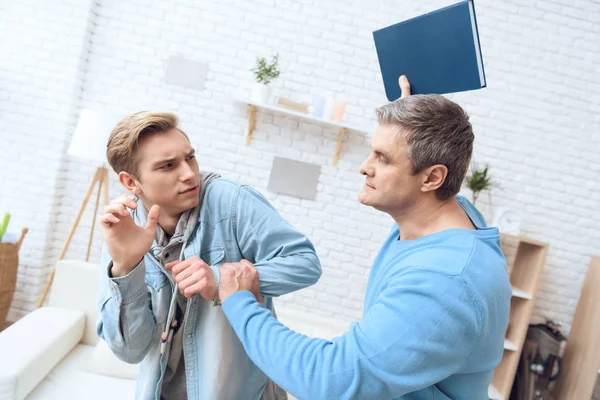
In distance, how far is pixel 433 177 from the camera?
1.02 m

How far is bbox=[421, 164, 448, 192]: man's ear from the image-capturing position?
1004mm

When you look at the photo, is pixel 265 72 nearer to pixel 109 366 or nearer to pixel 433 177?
pixel 109 366

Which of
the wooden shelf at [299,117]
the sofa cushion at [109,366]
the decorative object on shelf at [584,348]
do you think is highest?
the wooden shelf at [299,117]

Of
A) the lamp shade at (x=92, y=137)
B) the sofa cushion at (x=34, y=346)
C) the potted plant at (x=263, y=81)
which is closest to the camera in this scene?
the sofa cushion at (x=34, y=346)

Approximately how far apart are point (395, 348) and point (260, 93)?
274 cm

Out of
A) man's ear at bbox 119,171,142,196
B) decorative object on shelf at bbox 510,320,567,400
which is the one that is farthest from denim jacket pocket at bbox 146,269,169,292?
decorative object on shelf at bbox 510,320,567,400

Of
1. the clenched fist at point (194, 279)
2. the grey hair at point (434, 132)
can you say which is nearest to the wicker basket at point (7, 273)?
the clenched fist at point (194, 279)

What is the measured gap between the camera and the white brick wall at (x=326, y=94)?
11.1 ft

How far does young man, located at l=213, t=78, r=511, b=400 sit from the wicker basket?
2674 mm

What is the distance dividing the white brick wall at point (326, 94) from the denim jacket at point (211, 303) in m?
2.29

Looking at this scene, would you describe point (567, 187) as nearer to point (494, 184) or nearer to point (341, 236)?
point (494, 184)

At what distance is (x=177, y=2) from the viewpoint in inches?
133

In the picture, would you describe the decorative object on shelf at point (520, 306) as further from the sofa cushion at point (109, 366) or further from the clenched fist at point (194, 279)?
the clenched fist at point (194, 279)

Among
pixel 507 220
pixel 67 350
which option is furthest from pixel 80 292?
pixel 507 220
